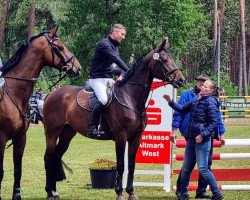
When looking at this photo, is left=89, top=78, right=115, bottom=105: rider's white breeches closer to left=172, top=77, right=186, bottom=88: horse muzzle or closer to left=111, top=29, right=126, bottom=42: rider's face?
left=111, top=29, right=126, bottom=42: rider's face

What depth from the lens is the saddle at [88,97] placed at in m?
12.5

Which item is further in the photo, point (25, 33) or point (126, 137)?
point (25, 33)

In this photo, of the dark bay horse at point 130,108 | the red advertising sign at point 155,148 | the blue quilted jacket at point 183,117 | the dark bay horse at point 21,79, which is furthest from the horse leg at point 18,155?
the red advertising sign at point 155,148

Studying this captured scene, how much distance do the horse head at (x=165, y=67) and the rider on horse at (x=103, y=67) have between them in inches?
19.6

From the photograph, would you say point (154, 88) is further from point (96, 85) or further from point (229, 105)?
point (229, 105)

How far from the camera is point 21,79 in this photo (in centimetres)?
1141

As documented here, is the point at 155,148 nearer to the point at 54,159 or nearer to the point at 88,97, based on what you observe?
the point at 54,159

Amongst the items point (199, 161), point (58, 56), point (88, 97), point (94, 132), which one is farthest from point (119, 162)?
point (58, 56)

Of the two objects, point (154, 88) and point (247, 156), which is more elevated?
point (154, 88)

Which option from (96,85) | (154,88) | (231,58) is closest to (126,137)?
(96,85)

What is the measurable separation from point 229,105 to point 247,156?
30.7m

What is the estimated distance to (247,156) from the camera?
45.2ft

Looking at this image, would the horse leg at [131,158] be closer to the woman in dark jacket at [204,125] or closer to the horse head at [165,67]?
the woman in dark jacket at [204,125]

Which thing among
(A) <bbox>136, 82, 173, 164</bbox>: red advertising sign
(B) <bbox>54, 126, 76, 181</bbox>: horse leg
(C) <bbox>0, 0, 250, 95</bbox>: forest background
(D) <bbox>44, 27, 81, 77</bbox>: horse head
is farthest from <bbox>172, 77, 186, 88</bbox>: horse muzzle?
(C) <bbox>0, 0, 250, 95</bbox>: forest background
